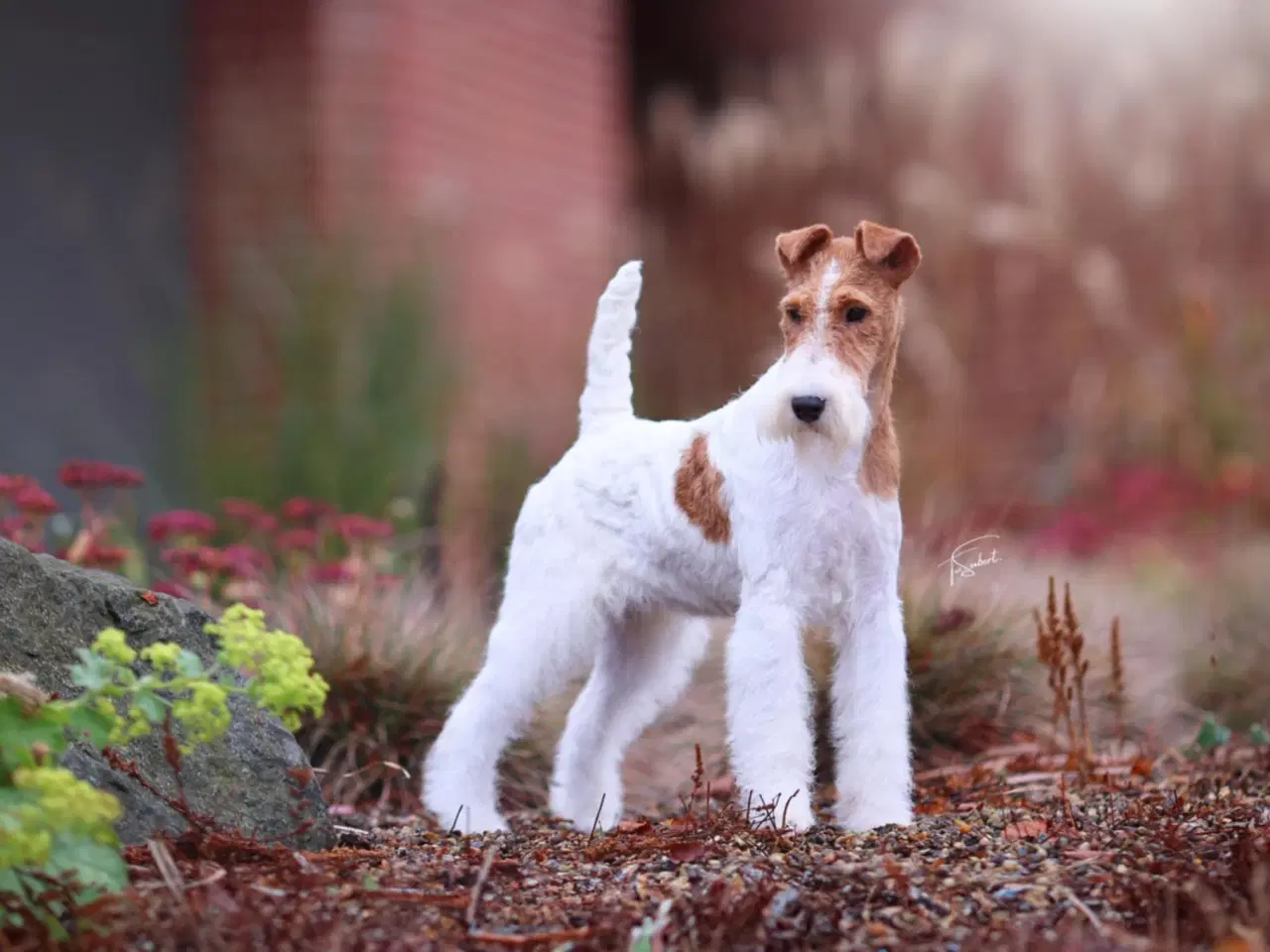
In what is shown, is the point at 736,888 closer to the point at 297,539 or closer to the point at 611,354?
the point at 611,354

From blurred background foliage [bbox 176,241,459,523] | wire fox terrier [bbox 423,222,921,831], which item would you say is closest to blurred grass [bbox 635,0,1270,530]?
blurred background foliage [bbox 176,241,459,523]

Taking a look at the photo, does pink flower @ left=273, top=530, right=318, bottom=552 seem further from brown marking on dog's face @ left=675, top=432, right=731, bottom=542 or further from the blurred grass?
the blurred grass

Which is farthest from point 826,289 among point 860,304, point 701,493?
point 701,493

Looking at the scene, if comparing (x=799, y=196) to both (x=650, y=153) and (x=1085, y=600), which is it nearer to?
(x=650, y=153)

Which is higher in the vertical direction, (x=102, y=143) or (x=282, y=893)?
(x=102, y=143)

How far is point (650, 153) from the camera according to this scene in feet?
37.1

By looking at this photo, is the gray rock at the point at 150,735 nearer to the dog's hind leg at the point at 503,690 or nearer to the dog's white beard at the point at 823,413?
the dog's hind leg at the point at 503,690

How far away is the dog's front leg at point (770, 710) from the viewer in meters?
3.19

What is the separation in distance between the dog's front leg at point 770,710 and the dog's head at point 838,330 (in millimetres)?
460

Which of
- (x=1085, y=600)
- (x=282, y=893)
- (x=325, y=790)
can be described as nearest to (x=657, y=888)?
(x=282, y=893)

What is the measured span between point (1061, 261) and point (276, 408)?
16.3 ft

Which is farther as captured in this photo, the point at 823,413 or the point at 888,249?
the point at 888,249

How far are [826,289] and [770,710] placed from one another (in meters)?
0.95

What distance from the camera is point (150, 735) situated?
3.07 metres
